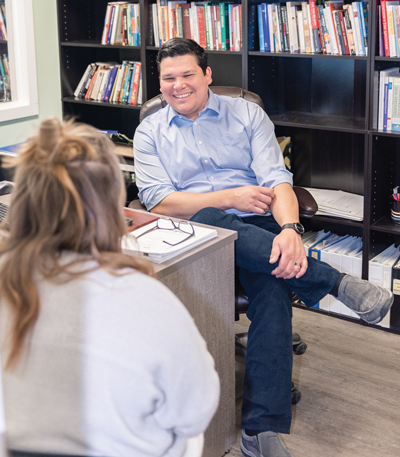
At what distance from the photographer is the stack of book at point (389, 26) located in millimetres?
2314

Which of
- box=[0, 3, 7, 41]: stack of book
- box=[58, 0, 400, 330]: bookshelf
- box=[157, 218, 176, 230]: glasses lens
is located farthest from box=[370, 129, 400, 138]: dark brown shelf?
box=[0, 3, 7, 41]: stack of book

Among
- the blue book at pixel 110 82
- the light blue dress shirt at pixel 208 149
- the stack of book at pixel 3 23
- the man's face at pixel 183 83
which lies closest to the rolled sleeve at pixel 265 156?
the light blue dress shirt at pixel 208 149

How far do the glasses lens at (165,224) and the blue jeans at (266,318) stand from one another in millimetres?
246

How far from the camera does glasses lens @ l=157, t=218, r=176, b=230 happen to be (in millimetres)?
1691

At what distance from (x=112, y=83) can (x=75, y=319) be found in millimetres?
2632

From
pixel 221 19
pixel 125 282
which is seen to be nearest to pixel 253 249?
pixel 125 282

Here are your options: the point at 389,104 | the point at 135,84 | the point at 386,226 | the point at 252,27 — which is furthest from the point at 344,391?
the point at 135,84

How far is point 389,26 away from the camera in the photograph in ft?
7.64

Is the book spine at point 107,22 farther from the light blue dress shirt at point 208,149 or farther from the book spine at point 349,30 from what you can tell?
the book spine at point 349,30

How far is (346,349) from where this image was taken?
98.0 inches

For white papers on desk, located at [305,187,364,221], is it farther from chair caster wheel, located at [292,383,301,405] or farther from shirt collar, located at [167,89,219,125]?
chair caster wheel, located at [292,383,301,405]

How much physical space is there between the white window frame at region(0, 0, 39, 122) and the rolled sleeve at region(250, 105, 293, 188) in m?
1.47

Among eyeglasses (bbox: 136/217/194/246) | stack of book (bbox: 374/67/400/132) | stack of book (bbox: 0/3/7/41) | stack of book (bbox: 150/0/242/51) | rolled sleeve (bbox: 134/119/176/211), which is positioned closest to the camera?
eyeglasses (bbox: 136/217/194/246)

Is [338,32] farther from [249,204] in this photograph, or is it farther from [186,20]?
[249,204]
